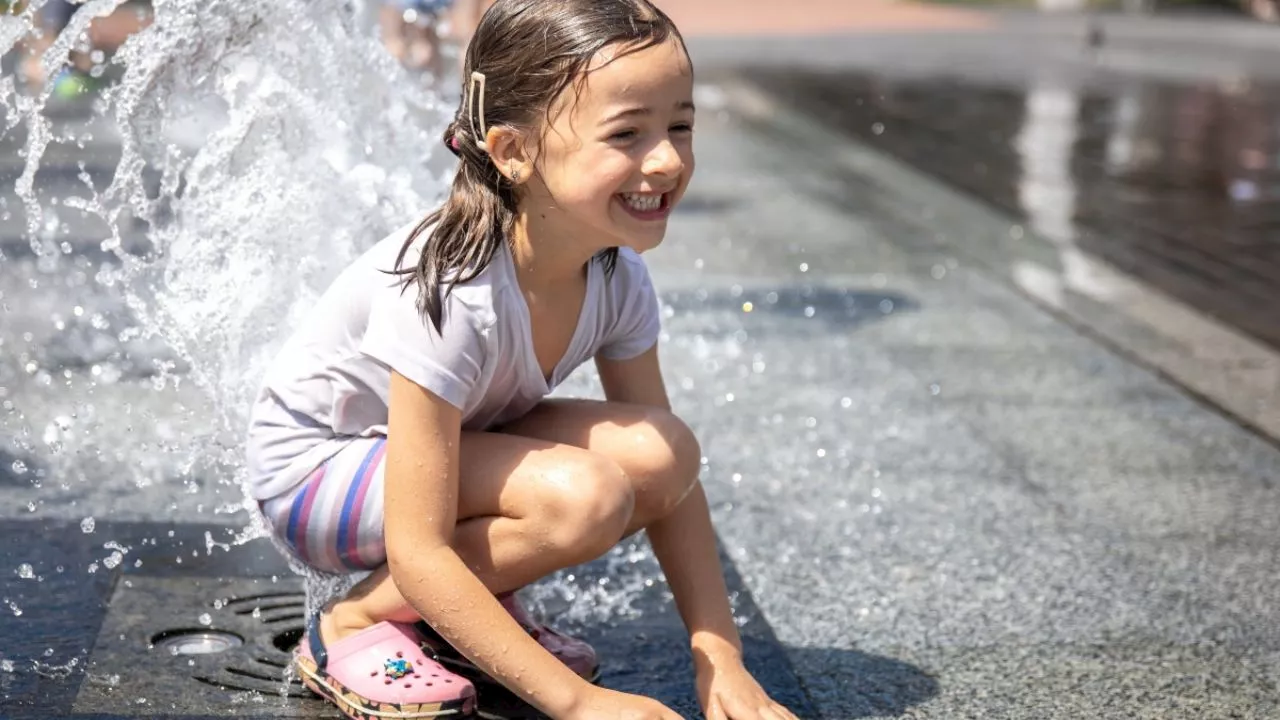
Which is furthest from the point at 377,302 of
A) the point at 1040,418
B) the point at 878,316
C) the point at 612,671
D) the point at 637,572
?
the point at 878,316

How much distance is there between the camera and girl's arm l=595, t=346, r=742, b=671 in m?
2.54

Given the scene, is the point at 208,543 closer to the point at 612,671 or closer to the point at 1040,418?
the point at 612,671

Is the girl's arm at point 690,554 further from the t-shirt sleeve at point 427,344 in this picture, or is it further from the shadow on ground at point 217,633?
the t-shirt sleeve at point 427,344

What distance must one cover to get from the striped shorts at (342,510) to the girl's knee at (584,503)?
0.83ft

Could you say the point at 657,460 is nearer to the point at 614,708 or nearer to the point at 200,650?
the point at 614,708

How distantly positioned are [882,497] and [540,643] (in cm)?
125

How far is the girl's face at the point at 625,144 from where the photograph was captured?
2.26 metres

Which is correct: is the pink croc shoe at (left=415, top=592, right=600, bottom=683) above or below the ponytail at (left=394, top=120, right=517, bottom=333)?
below

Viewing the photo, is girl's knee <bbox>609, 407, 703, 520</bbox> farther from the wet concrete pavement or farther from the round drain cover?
the round drain cover

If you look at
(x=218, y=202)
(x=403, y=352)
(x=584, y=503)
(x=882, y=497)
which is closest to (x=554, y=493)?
(x=584, y=503)

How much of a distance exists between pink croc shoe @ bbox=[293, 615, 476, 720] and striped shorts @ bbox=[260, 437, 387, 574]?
116 mm

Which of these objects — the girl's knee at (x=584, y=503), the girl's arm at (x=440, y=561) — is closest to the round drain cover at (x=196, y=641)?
the girl's arm at (x=440, y=561)

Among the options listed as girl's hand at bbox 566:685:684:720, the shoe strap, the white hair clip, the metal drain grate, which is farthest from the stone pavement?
girl's hand at bbox 566:685:684:720

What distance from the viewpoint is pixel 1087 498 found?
12.2 ft
